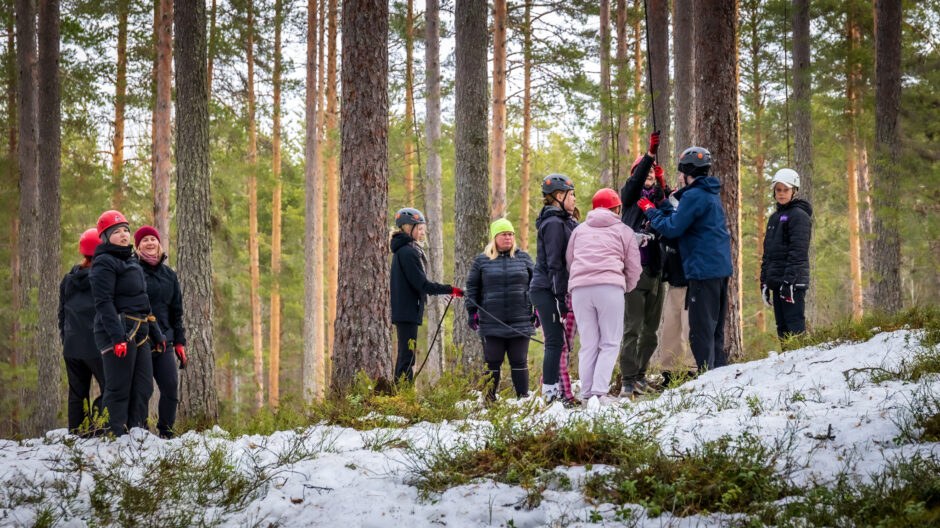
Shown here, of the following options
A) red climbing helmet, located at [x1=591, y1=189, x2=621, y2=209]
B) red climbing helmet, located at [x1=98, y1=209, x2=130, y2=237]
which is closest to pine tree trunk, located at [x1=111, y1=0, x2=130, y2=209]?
red climbing helmet, located at [x1=98, y1=209, x2=130, y2=237]

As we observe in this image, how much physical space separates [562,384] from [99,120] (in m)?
16.9

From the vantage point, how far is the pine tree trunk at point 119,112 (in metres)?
17.8

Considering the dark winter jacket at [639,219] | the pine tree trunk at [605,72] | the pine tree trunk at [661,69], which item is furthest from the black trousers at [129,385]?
the pine tree trunk at [605,72]

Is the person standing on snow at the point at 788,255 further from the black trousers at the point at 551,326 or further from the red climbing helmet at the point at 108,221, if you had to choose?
the red climbing helmet at the point at 108,221

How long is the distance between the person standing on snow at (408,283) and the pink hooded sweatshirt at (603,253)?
1.89 meters

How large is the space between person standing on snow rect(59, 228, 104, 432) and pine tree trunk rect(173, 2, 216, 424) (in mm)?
1975

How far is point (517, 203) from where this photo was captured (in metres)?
29.8

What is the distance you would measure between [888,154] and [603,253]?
416 inches

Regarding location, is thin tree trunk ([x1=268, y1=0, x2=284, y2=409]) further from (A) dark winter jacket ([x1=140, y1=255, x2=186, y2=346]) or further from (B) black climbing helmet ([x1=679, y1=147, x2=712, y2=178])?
(B) black climbing helmet ([x1=679, y1=147, x2=712, y2=178])

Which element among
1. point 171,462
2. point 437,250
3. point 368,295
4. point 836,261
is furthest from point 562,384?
point 836,261

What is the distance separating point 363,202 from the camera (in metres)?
7.37

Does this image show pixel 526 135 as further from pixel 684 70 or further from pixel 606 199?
pixel 606 199

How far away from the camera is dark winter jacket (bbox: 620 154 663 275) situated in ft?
21.8

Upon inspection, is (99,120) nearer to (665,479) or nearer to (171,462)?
(171,462)
